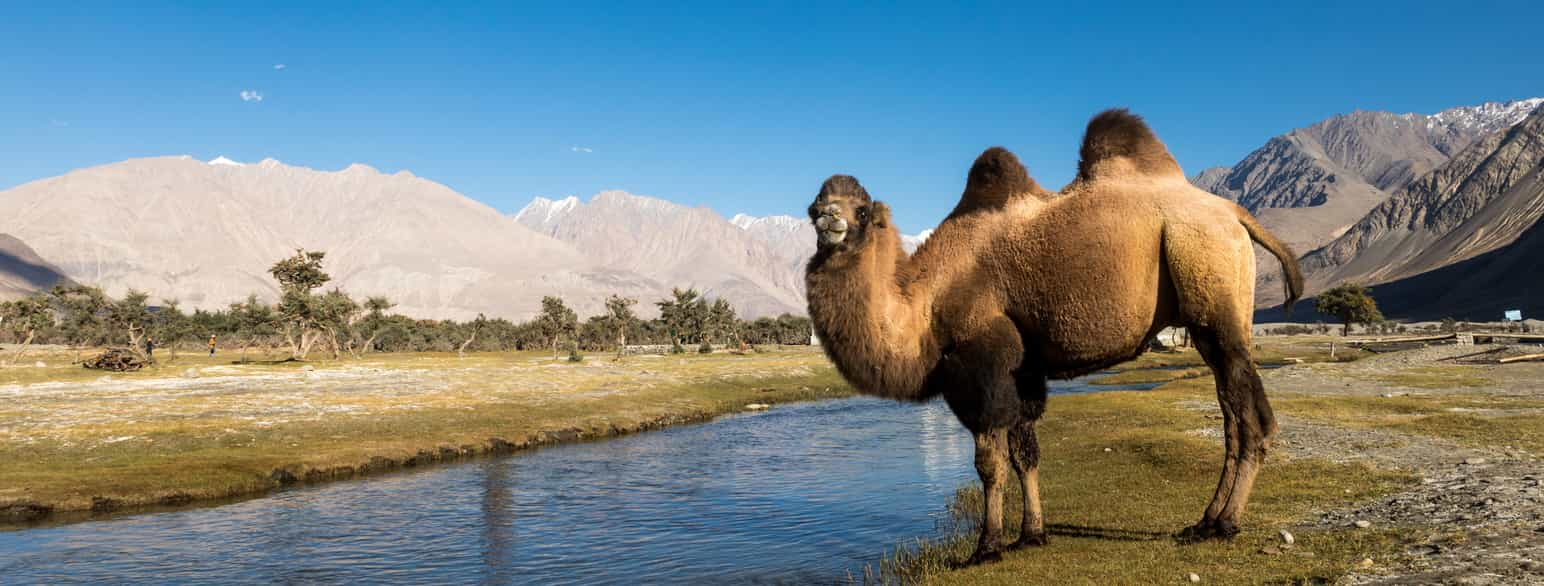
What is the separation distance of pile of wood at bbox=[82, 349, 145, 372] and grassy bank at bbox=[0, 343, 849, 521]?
1312 mm

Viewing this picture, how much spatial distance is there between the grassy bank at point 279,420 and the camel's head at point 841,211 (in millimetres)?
21647

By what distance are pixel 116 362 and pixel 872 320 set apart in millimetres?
76772

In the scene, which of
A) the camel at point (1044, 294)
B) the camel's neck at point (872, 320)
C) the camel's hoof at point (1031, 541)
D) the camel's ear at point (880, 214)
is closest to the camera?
the camel at point (1044, 294)

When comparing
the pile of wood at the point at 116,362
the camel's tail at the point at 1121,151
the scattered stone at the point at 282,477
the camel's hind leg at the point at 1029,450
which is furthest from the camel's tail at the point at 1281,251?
the pile of wood at the point at 116,362

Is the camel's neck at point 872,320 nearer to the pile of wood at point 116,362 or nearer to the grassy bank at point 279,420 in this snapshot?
the grassy bank at point 279,420

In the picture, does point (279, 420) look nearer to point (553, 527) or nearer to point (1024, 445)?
point (553, 527)

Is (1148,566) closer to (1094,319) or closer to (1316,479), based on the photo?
(1094,319)

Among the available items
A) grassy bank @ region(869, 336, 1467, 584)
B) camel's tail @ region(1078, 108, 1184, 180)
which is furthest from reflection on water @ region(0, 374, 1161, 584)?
camel's tail @ region(1078, 108, 1184, 180)

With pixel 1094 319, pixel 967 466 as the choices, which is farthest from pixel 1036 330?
pixel 967 466

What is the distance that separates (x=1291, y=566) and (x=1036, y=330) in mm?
3599

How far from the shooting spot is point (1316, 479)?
15172 mm

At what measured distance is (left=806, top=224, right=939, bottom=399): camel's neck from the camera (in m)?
10.2

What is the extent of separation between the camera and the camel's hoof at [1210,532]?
10.8 m

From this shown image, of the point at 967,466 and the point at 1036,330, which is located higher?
the point at 1036,330
